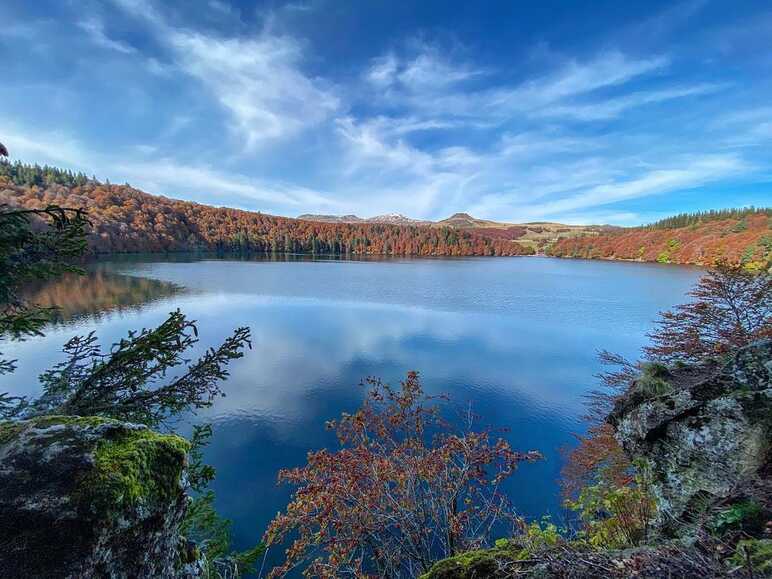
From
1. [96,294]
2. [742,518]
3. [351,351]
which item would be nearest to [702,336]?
[742,518]

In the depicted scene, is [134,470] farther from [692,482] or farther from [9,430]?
[692,482]

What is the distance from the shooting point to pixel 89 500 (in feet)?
5.60

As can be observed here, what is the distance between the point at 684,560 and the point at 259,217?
16783 cm

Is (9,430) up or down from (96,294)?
up

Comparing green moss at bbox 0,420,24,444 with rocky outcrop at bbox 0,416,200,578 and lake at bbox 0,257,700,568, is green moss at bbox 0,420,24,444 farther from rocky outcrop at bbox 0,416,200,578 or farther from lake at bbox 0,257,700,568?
lake at bbox 0,257,700,568

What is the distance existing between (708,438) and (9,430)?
6.69 metres

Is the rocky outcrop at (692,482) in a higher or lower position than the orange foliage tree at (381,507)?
higher

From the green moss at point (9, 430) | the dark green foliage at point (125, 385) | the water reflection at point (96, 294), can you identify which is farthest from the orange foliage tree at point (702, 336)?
the water reflection at point (96, 294)

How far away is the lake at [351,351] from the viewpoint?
13.8 m

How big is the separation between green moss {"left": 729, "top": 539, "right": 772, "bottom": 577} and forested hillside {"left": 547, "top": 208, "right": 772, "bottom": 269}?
80725 millimetres

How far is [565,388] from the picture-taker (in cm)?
1948

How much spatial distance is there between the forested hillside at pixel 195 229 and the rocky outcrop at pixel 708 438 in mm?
78684

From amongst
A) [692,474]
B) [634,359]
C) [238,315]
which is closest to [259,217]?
[238,315]

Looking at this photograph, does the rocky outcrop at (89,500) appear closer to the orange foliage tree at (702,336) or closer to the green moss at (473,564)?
the green moss at (473,564)
